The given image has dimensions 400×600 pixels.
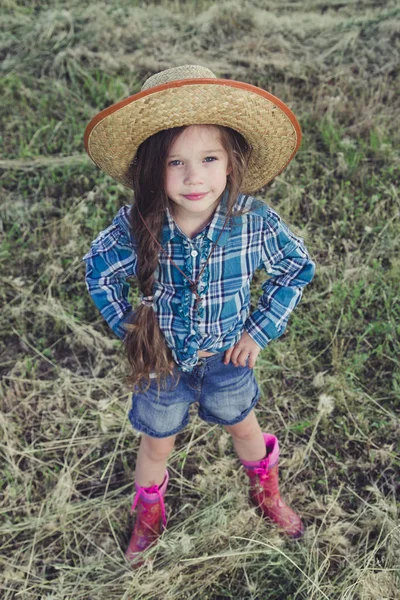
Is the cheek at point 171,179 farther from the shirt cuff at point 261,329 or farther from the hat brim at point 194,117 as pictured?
the shirt cuff at point 261,329

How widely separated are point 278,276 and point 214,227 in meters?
0.33

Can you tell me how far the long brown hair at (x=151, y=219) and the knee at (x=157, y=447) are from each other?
0.28 meters

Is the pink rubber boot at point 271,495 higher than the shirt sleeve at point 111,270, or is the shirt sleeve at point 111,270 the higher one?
the shirt sleeve at point 111,270

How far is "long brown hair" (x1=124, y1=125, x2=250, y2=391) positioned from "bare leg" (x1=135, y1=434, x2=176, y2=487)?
30 cm

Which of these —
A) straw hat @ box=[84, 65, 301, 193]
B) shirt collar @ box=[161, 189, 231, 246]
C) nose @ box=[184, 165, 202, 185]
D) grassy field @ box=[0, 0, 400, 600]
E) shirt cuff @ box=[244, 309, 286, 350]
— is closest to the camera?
straw hat @ box=[84, 65, 301, 193]

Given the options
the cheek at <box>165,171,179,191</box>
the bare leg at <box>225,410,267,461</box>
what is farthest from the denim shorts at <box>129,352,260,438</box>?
the cheek at <box>165,171,179,191</box>

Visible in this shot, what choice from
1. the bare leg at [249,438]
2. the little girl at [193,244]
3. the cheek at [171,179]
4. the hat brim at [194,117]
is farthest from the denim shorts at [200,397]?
the hat brim at [194,117]

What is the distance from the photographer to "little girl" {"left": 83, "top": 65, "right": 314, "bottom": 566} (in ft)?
5.36

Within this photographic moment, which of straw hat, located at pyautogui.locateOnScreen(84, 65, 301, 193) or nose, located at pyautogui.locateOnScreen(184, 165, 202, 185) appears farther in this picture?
nose, located at pyautogui.locateOnScreen(184, 165, 202, 185)

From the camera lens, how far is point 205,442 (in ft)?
9.29

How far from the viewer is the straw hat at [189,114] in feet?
5.08

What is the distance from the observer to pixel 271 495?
2.46 meters

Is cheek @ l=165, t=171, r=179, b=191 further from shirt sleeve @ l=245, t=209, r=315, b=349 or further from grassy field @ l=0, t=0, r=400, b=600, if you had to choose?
grassy field @ l=0, t=0, r=400, b=600

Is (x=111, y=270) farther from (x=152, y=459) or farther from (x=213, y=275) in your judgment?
(x=152, y=459)
